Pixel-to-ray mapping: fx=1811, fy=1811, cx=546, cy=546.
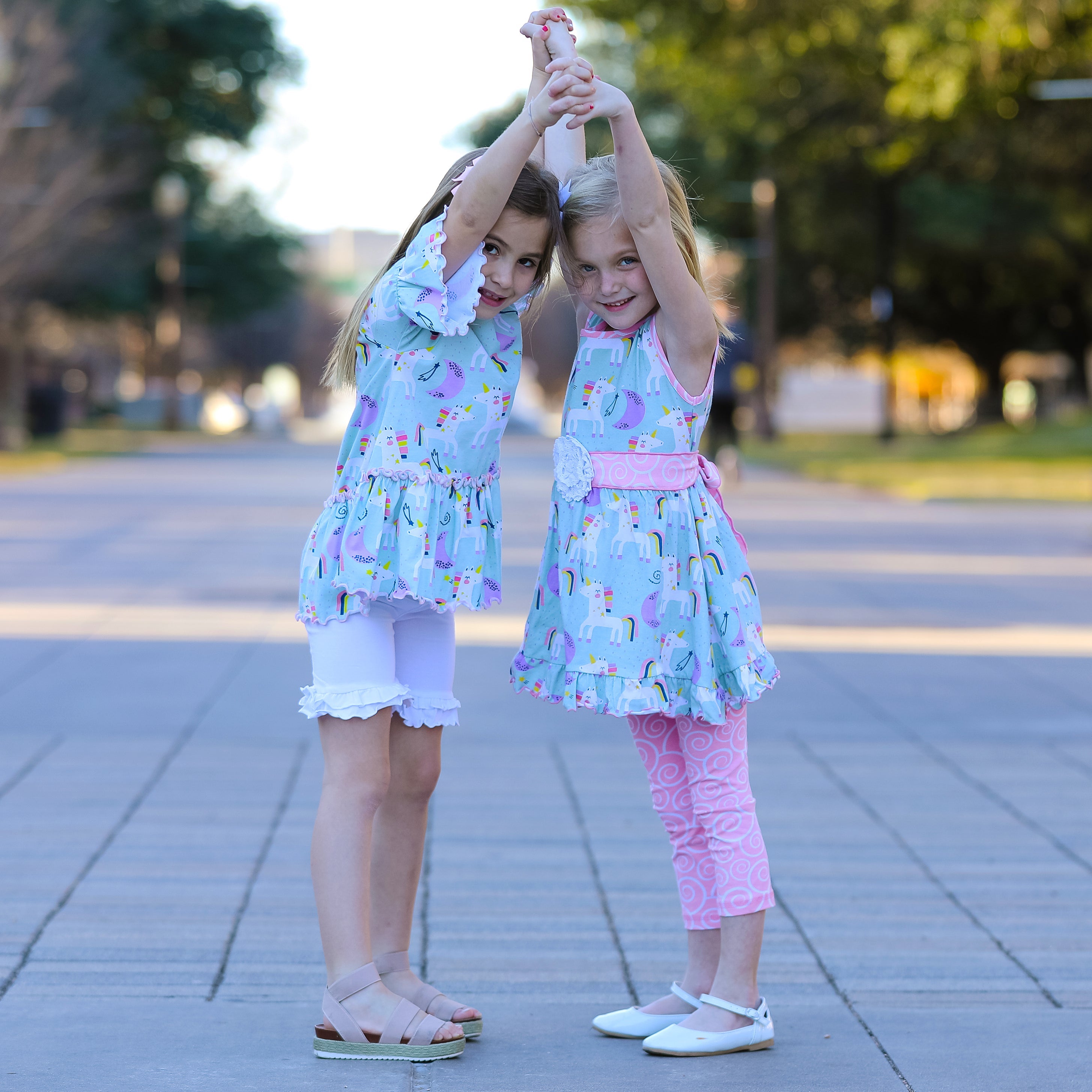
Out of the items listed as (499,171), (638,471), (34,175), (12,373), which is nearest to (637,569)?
(638,471)

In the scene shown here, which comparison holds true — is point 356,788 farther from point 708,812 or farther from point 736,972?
point 736,972

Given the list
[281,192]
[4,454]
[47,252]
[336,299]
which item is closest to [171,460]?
[4,454]

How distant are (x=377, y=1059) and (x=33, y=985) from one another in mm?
854

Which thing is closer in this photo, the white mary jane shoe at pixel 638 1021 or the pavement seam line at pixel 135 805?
the white mary jane shoe at pixel 638 1021

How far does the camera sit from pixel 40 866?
4.63 metres

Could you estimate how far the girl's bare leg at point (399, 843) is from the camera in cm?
345

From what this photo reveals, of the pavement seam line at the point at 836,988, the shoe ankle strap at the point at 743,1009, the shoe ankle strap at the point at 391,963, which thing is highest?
the shoe ankle strap at the point at 391,963

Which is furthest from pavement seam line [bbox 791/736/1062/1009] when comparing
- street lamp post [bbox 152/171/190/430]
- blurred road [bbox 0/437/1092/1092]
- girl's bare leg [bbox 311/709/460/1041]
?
street lamp post [bbox 152/171/190/430]

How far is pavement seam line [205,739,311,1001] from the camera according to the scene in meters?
3.81

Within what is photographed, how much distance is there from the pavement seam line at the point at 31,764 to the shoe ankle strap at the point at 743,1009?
2823 mm

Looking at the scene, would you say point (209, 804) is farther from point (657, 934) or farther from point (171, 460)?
point (171, 460)

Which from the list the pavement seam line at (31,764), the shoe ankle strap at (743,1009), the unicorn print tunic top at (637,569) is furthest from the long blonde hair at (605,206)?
the pavement seam line at (31,764)

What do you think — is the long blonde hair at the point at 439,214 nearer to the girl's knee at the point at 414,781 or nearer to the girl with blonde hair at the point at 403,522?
the girl with blonde hair at the point at 403,522

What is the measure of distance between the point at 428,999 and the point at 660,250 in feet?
4.81
